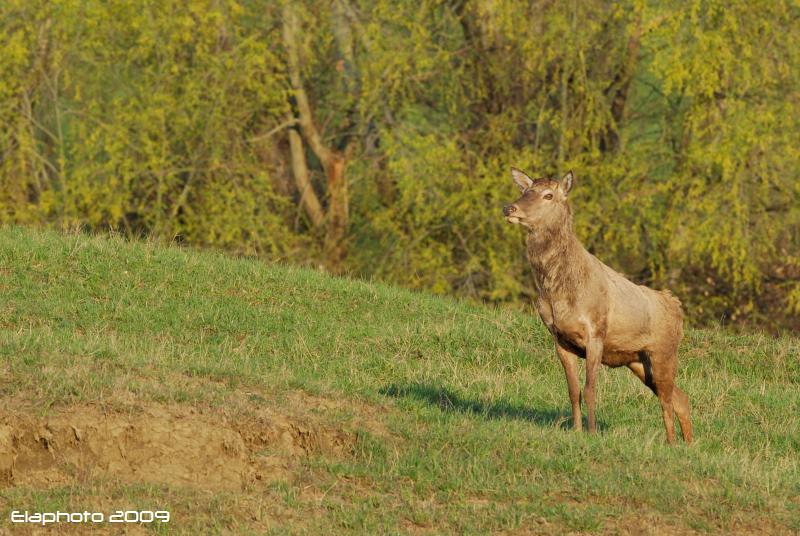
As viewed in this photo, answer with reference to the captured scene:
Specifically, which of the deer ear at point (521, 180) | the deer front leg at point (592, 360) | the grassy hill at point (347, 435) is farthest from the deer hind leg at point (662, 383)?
the deer ear at point (521, 180)

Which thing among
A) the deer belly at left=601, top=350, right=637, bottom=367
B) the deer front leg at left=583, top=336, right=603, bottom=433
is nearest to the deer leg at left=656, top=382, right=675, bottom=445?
the deer belly at left=601, top=350, right=637, bottom=367

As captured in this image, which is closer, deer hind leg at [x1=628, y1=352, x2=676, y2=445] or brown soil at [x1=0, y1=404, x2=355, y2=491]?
brown soil at [x1=0, y1=404, x2=355, y2=491]

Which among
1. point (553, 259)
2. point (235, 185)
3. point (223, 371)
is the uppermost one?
point (553, 259)

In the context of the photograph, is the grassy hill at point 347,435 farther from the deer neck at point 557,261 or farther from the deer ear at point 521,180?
the deer ear at point 521,180

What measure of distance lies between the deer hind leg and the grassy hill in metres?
0.24

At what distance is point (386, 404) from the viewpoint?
11914mm

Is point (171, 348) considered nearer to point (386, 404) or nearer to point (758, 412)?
point (386, 404)

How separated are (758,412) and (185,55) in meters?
19.0

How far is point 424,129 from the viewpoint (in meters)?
29.3

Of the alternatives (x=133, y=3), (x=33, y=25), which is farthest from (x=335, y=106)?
(x=33, y=25)

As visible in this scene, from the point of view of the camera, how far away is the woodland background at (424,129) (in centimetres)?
2758

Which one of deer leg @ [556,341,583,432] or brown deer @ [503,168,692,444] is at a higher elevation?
brown deer @ [503,168,692,444]

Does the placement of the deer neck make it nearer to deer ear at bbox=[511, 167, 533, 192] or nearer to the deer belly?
deer ear at bbox=[511, 167, 533, 192]

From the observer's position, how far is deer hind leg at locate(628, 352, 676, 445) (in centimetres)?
1231
